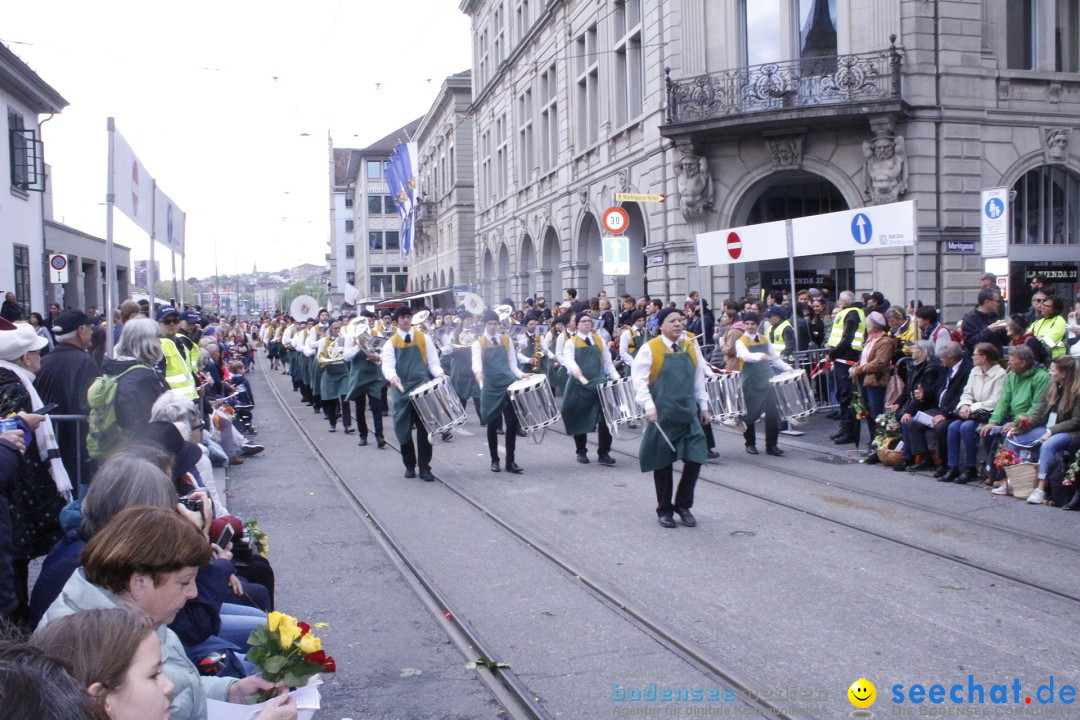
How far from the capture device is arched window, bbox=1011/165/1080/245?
2216cm

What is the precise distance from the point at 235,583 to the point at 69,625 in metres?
2.61

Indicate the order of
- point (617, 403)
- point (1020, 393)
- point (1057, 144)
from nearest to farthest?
point (1020, 393) → point (617, 403) → point (1057, 144)

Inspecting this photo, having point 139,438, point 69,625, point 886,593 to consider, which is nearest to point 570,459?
point 886,593

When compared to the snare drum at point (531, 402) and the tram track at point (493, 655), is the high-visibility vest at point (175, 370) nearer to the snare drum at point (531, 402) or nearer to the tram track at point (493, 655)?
the tram track at point (493, 655)

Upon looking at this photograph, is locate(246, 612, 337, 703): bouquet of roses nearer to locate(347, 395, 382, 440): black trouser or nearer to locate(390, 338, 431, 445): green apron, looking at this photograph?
locate(390, 338, 431, 445): green apron

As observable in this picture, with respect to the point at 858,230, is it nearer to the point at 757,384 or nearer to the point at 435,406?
the point at 757,384

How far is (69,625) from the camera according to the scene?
88.0 inches

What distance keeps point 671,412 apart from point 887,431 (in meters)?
3.97

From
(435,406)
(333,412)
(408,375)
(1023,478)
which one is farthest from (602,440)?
(333,412)

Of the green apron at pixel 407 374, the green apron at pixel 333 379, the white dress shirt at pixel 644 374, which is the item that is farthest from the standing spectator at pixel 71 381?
the green apron at pixel 333 379

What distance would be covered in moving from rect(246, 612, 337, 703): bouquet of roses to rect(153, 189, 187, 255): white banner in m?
7.52

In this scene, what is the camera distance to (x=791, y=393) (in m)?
12.6

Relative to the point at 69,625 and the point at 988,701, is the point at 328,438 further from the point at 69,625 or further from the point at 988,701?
the point at 69,625

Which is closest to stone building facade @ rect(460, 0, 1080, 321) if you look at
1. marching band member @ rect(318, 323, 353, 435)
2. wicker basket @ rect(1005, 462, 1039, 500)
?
marching band member @ rect(318, 323, 353, 435)
